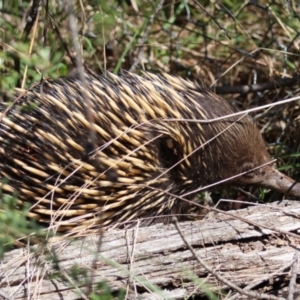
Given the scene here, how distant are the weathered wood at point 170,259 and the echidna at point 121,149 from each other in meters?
0.21

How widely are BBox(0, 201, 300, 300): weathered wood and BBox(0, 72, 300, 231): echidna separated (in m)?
0.21

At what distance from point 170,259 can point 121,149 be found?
0.52 m

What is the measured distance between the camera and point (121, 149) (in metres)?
2.35

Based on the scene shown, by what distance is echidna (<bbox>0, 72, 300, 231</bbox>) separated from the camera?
2.29 metres

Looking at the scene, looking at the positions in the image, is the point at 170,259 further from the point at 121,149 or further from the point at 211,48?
the point at 211,48

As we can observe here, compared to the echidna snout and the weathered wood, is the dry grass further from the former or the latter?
the weathered wood

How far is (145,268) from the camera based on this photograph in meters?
1.97

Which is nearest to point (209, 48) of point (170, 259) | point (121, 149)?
point (121, 149)

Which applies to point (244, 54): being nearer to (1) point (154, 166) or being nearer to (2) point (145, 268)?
(1) point (154, 166)

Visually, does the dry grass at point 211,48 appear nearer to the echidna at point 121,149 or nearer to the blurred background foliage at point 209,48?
the blurred background foliage at point 209,48

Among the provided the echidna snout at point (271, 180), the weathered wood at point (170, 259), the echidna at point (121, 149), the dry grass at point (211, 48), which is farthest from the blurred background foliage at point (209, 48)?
the weathered wood at point (170, 259)

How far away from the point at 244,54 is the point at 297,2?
1.18 feet

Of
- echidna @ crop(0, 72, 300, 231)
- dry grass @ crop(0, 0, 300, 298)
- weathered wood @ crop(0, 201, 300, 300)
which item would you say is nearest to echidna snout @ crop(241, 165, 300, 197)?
echidna @ crop(0, 72, 300, 231)

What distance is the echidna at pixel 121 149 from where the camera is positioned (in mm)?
2291
